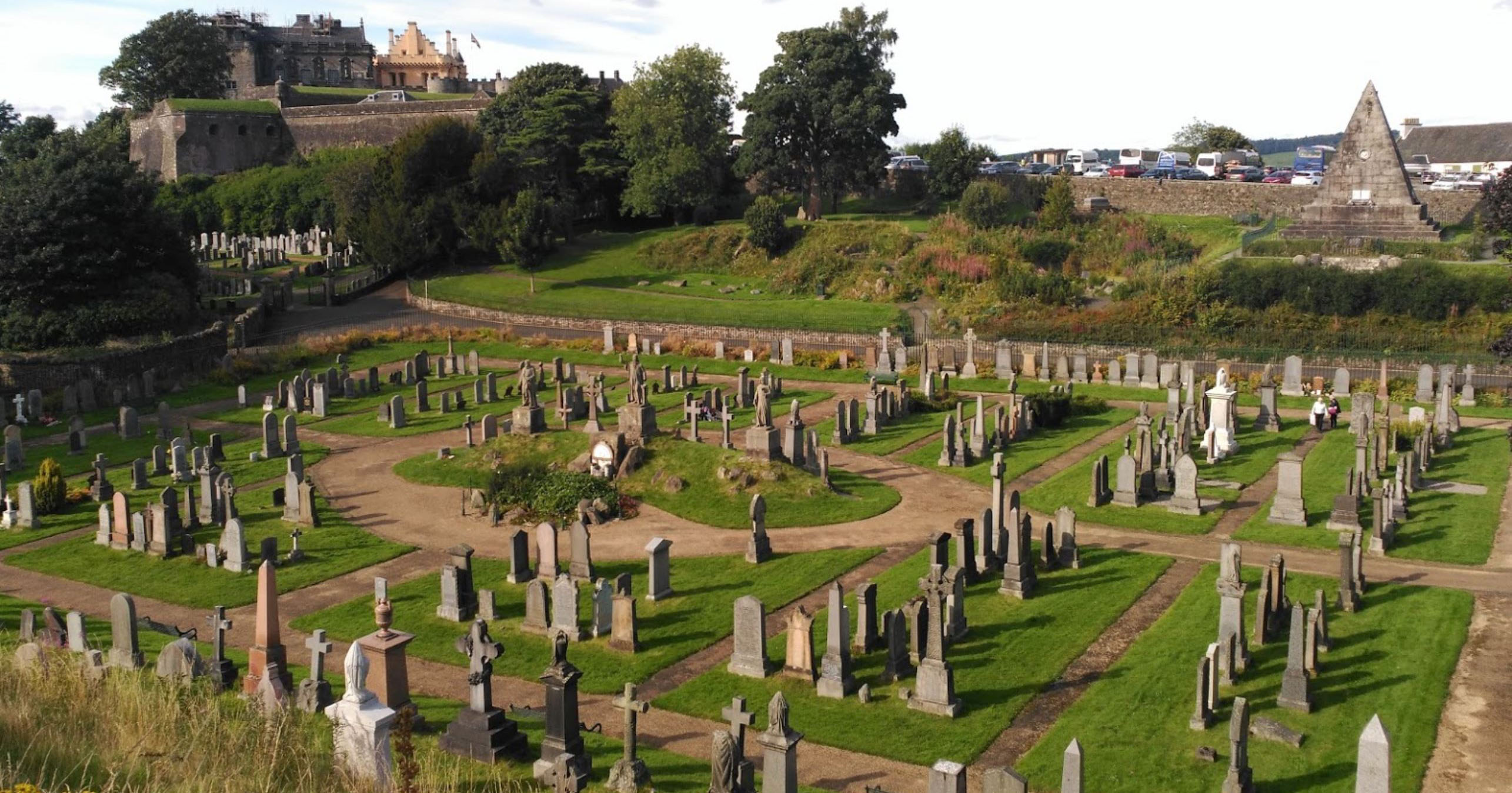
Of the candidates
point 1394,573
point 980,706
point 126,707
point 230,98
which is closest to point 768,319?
point 1394,573

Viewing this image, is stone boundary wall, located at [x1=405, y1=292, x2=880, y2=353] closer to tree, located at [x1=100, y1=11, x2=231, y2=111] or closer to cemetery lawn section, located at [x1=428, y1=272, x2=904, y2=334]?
cemetery lawn section, located at [x1=428, y1=272, x2=904, y2=334]

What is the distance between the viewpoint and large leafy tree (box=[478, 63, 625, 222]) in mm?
69375

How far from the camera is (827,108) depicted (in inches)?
2596

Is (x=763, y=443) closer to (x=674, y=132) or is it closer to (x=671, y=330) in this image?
(x=671, y=330)

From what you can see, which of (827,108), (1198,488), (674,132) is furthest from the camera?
(674,132)

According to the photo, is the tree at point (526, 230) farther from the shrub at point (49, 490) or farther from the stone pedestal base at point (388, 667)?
the stone pedestal base at point (388, 667)

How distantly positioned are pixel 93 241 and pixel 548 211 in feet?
69.1

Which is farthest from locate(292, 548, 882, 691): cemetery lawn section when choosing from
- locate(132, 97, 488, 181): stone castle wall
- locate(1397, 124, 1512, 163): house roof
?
locate(1397, 124, 1512, 163): house roof

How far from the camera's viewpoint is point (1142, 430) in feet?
91.1

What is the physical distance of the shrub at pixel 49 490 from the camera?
90.5 feet

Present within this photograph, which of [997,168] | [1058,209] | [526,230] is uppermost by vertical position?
[997,168]

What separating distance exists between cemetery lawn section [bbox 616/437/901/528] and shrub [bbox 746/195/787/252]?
36.2m

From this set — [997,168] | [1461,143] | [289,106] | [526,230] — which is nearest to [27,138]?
[526,230]

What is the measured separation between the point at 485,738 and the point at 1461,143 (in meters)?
86.4
